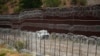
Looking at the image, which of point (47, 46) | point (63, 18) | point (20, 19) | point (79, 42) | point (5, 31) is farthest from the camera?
point (20, 19)

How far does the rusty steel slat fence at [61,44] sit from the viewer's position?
13.8m

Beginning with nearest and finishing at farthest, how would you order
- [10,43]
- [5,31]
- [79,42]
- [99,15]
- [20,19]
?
[79,42], [99,15], [10,43], [5,31], [20,19]

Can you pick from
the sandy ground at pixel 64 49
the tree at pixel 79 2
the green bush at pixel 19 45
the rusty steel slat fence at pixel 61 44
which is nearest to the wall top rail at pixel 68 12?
the rusty steel slat fence at pixel 61 44

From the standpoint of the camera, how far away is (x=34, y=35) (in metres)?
18.3

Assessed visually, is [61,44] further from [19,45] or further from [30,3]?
[30,3]

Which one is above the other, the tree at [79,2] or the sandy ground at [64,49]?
the sandy ground at [64,49]

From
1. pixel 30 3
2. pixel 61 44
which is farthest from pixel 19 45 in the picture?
pixel 30 3

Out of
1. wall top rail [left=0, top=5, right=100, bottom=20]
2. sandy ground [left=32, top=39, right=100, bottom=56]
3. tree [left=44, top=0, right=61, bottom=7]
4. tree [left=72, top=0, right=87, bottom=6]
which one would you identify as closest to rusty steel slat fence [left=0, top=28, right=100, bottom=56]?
sandy ground [left=32, top=39, right=100, bottom=56]

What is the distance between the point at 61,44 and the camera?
52.1 feet

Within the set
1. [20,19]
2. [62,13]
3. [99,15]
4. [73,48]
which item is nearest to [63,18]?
[62,13]

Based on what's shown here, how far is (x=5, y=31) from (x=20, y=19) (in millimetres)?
6950

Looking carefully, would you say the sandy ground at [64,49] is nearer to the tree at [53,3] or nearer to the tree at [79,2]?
the tree at [79,2]

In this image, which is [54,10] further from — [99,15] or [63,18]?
[99,15]

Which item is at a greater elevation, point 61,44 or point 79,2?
point 61,44
